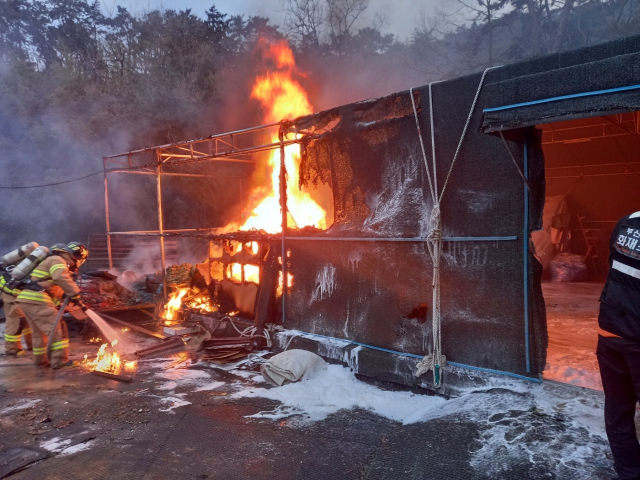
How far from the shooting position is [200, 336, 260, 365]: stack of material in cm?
734

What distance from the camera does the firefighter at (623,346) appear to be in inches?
120

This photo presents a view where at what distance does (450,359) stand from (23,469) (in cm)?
474

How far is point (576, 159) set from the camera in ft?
44.5

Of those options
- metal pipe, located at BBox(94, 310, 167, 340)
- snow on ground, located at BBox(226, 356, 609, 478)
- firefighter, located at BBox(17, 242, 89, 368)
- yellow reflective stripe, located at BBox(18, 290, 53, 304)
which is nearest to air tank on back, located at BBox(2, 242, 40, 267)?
firefighter, located at BBox(17, 242, 89, 368)

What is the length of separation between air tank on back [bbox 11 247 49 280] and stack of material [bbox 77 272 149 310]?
2927 mm

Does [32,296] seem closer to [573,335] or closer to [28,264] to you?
[28,264]

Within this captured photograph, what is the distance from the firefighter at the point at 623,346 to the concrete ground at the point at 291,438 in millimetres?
457

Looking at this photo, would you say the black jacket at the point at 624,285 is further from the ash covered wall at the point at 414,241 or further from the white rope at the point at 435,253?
the white rope at the point at 435,253

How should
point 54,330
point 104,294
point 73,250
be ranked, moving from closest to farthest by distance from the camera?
1. point 54,330
2. point 73,250
3. point 104,294

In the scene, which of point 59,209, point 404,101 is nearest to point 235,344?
point 404,101

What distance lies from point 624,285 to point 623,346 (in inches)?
17.3

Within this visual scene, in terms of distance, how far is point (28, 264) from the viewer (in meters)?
7.77

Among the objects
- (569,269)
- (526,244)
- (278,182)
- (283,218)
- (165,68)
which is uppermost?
(165,68)

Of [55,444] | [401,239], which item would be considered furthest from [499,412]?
[55,444]
